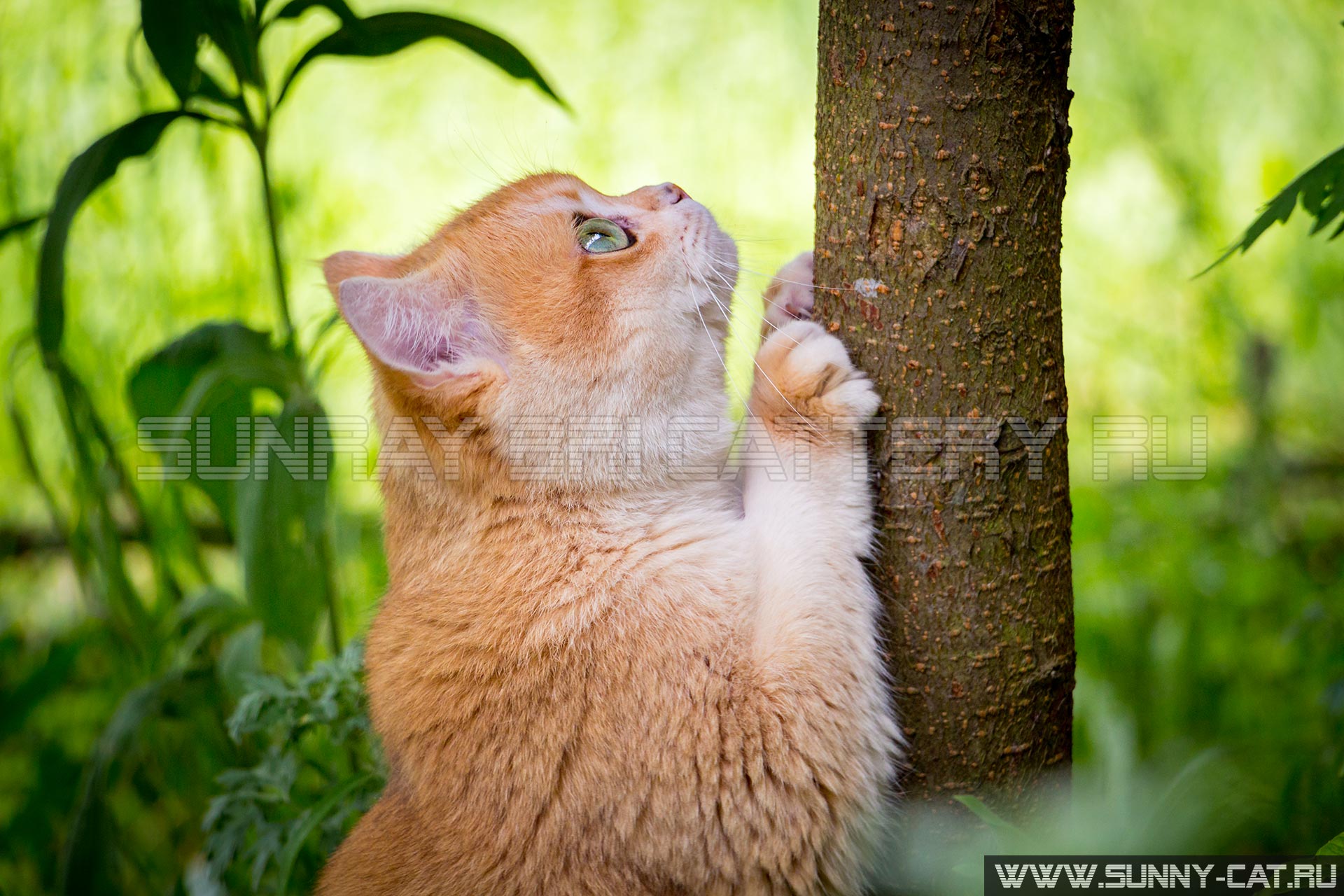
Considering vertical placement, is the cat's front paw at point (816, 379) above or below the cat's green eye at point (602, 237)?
below

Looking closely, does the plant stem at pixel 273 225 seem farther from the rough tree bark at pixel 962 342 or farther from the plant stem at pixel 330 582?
the rough tree bark at pixel 962 342

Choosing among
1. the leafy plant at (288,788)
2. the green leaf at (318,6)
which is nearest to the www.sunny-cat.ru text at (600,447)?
the leafy plant at (288,788)

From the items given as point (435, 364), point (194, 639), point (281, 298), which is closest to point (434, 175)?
point (281, 298)

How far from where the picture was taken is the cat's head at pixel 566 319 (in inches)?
71.6

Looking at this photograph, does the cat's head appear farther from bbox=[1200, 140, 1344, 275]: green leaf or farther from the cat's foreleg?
bbox=[1200, 140, 1344, 275]: green leaf

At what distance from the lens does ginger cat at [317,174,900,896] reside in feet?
5.39

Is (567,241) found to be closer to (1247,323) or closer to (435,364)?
(435,364)

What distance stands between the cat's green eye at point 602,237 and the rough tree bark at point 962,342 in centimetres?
44

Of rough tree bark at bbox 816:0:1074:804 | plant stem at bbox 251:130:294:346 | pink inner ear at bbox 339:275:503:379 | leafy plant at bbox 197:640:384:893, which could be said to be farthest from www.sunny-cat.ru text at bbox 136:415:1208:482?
leafy plant at bbox 197:640:384:893

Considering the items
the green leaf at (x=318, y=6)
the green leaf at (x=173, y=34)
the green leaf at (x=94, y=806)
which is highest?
the green leaf at (x=318, y=6)

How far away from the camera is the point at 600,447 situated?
1.85 meters

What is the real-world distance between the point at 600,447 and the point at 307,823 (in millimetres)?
980

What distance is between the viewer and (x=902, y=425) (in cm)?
167

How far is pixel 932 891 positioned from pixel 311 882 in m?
1.57
